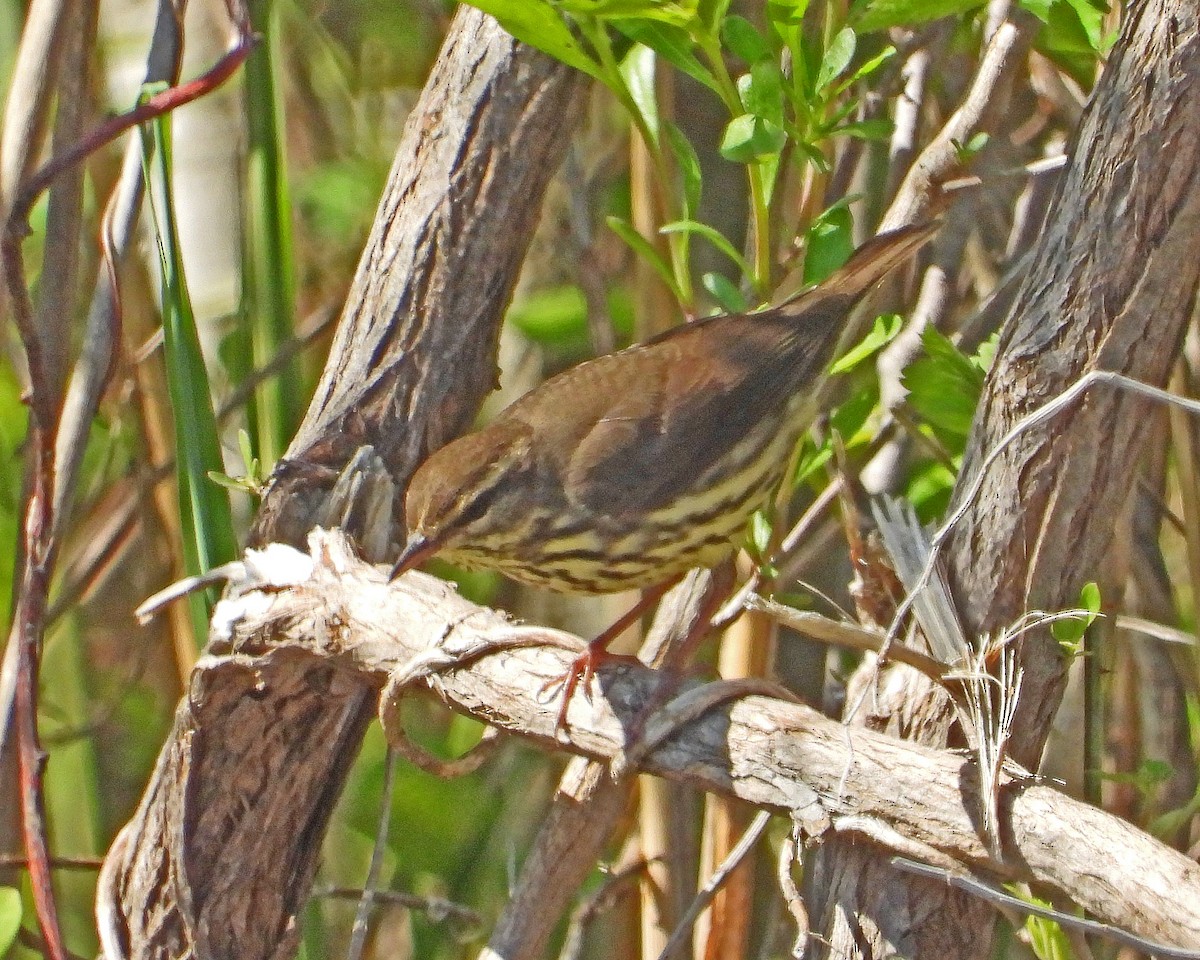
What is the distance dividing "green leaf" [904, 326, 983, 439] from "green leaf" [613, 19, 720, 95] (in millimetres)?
478

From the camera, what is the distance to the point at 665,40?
1.99 meters

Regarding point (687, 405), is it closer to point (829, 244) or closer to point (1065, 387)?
point (829, 244)

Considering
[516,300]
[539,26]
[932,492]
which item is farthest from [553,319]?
[539,26]

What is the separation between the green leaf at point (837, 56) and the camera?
1.85 m

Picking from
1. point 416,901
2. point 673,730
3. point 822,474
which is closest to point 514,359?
point 822,474

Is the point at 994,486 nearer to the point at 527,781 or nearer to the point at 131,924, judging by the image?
the point at 131,924

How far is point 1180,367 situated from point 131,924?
188 cm

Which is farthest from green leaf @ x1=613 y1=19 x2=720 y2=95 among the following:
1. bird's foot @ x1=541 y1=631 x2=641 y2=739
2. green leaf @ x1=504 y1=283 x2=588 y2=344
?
green leaf @ x1=504 y1=283 x2=588 y2=344

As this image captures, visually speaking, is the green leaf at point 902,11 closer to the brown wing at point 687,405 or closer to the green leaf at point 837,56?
the green leaf at point 837,56

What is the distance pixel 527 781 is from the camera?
3.32 metres

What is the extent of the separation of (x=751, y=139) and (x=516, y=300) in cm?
167

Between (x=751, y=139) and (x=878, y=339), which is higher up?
(x=751, y=139)

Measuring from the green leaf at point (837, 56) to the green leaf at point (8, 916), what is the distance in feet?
5.83

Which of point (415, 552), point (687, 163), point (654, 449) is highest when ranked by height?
point (687, 163)
